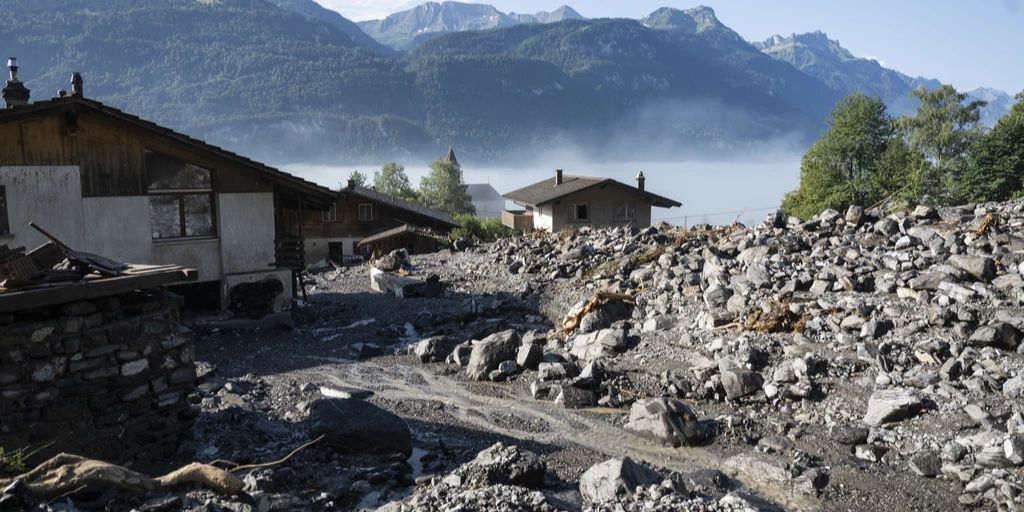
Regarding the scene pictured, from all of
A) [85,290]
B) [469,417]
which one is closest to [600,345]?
[469,417]

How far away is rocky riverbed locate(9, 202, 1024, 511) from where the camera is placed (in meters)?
8.73

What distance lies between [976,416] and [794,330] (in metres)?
4.43

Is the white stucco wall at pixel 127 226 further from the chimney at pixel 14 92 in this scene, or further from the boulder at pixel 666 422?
the boulder at pixel 666 422

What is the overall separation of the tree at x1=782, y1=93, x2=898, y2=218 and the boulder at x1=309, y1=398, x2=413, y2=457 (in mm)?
52748

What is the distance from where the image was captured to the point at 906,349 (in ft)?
43.1

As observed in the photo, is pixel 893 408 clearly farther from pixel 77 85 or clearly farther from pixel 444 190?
pixel 444 190

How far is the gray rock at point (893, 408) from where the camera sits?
11095mm

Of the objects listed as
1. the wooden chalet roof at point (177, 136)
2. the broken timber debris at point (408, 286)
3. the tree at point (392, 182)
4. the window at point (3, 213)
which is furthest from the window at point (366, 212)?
the tree at point (392, 182)

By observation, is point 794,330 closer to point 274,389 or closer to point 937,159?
point 274,389

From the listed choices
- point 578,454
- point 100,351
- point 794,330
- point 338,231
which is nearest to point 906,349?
point 794,330

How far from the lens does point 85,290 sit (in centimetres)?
808

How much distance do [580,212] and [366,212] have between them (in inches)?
557

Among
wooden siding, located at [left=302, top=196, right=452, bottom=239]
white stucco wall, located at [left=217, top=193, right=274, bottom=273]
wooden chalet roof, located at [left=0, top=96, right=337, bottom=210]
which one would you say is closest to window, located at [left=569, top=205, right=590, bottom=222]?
wooden siding, located at [left=302, top=196, right=452, bottom=239]

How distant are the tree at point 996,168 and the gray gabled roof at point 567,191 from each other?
17.4 metres
